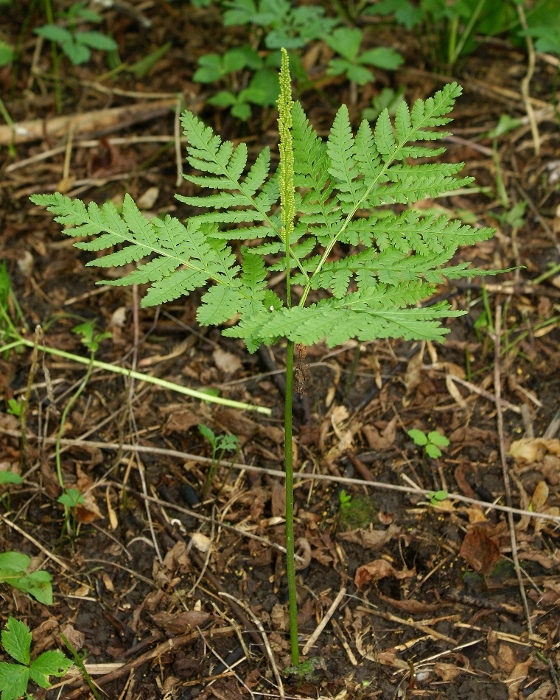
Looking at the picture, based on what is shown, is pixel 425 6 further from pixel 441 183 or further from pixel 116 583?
pixel 116 583

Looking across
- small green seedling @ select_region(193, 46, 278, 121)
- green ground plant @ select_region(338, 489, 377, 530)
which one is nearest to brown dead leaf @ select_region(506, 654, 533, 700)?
green ground plant @ select_region(338, 489, 377, 530)

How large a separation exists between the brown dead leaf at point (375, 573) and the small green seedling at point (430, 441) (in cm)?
48

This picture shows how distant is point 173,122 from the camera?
4422mm

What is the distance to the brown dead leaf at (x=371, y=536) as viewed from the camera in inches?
110

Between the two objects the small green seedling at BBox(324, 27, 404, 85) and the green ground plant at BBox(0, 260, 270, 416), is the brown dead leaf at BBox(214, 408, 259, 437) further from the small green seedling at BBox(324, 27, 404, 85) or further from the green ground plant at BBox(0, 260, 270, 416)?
the small green seedling at BBox(324, 27, 404, 85)

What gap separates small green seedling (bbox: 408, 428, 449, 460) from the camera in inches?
118

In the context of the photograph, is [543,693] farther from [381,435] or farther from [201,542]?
[201,542]

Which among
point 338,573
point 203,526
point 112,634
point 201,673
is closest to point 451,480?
point 338,573

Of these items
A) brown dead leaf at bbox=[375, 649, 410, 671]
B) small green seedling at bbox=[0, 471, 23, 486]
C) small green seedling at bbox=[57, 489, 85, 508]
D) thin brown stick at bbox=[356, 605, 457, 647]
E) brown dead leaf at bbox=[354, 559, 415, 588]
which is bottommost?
brown dead leaf at bbox=[375, 649, 410, 671]

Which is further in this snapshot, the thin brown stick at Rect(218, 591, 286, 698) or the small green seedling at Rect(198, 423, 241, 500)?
the small green seedling at Rect(198, 423, 241, 500)

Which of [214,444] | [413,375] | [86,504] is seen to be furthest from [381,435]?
[86,504]

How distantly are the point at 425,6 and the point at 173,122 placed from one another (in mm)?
1503

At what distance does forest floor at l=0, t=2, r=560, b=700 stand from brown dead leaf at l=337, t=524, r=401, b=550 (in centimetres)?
1

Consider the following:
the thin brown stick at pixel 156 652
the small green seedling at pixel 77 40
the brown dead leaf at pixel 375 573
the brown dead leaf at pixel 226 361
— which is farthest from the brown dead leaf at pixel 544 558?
the small green seedling at pixel 77 40
